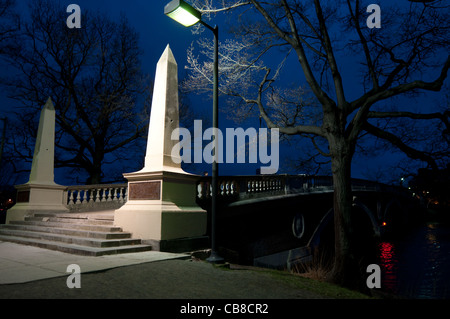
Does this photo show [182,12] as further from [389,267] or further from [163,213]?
[389,267]

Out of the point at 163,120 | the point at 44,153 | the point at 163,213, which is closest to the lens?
the point at 163,213

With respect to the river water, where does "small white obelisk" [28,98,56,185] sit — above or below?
above

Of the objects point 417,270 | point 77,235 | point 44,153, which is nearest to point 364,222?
point 417,270

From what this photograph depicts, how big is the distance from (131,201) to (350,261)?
587cm

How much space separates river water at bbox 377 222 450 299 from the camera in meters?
14.0

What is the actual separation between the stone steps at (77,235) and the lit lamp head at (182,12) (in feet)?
16.2

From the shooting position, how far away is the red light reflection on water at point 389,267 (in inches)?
603

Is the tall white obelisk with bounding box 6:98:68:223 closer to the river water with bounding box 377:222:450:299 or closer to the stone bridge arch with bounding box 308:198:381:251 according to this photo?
the river water with bounding box 377:222:450:299

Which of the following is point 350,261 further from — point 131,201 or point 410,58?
point 410,58

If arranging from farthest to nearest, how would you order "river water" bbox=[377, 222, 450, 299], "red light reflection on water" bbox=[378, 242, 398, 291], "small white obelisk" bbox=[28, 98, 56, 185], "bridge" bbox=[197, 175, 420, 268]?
1. "red light reflection on water" bbox=[378, 242, 398, 291]
2. "river water" bbox=[377, 222, 450, 299]
3. "bridge" bbox=[197, 175, 420, 268]
4. "small white obelisk" bbox=[28, 98, 56, 185]

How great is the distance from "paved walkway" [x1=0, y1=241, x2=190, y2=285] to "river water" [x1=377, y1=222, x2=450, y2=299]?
10792 millimetres

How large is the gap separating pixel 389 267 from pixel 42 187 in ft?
66.2

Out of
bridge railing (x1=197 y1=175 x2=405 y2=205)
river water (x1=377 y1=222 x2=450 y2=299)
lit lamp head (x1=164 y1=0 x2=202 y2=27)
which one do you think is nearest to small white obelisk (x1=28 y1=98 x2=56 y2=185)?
bridge railing (x1=197 y1=175 x2=405 y2=205)

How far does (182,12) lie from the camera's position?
6.33m
